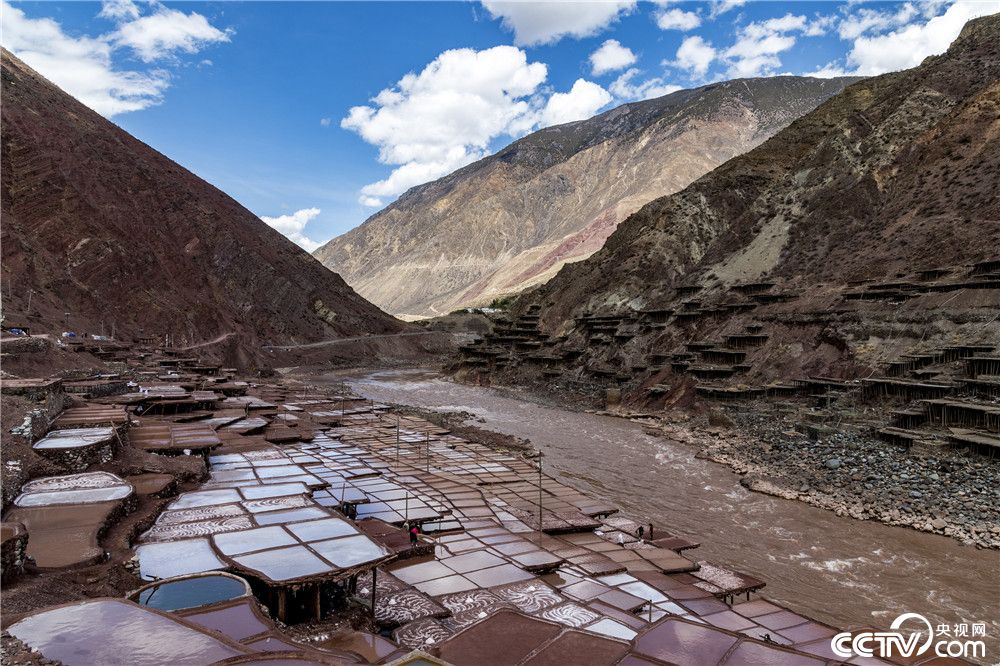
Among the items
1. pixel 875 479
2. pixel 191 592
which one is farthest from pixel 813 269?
pixel 191 592

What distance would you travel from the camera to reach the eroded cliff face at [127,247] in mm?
41594

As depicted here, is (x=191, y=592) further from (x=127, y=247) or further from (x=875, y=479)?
(x=127, y=247)

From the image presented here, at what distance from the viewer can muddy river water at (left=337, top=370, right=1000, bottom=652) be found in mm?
10195

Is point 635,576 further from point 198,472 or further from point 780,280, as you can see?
point 780,280

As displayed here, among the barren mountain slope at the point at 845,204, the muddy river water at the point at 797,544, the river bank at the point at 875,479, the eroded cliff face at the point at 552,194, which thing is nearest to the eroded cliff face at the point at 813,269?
the barren mountain slope at the point at 845,204

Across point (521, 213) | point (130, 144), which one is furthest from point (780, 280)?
point (521, 213)

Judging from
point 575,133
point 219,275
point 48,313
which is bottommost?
point 48,313

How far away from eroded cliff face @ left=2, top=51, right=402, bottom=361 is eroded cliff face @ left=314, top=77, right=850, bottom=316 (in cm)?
5016

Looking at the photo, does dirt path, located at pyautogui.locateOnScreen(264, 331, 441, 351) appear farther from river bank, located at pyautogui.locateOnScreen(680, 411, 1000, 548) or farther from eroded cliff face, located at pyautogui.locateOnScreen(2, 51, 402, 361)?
river bank, located at pyautogui.locateOnScreen(680, 411, 1000, 548)

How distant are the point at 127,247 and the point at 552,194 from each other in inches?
4603

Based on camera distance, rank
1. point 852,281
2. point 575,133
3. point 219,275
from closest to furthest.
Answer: point 852,281, point 219,275, point 575,133

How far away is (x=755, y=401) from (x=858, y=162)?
82.7ft

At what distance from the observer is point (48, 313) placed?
114 feet

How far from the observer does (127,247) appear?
4875 cm
